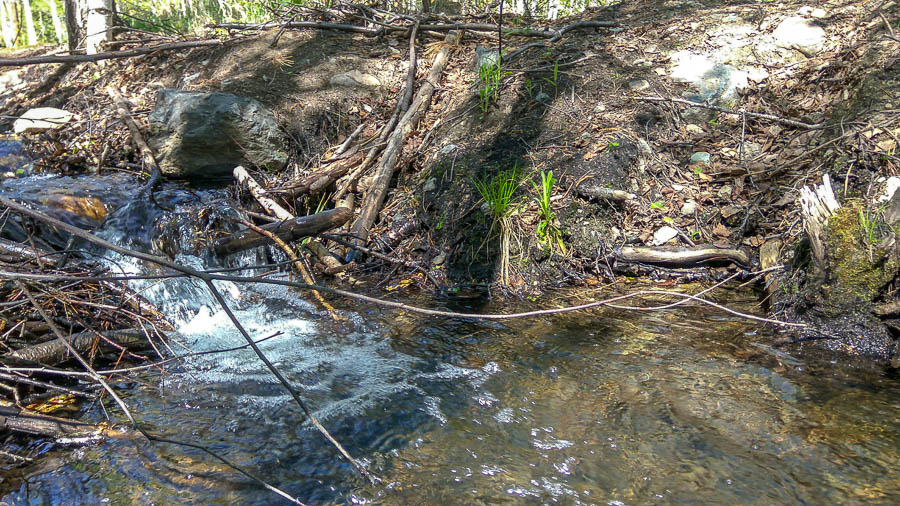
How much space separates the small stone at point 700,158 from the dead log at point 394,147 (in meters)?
2.91

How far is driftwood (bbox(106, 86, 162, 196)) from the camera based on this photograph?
6.05m

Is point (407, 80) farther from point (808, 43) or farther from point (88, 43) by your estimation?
point (88, 43)

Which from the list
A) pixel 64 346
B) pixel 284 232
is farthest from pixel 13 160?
pixel 64 346

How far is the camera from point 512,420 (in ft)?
9.58

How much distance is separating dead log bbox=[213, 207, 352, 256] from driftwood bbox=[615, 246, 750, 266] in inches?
102

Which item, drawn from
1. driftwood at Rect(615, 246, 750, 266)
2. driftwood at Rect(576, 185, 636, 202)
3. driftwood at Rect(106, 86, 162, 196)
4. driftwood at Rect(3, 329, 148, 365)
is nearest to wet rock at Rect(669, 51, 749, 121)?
driftwood at Rect(576, 185, 636, 202)

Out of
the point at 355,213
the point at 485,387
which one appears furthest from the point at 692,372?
the point at 355,213

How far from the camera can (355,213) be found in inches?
217

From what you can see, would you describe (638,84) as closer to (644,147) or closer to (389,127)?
(644,147)

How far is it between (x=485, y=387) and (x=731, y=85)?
14.3ft

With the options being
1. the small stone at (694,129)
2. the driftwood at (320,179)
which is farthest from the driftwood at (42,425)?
the small stone at (694,129)

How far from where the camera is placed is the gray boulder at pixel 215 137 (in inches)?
249

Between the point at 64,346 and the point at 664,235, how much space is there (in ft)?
14.5

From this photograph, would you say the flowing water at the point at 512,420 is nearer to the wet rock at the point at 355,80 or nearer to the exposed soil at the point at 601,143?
the exposed soil at the point at 601,143
